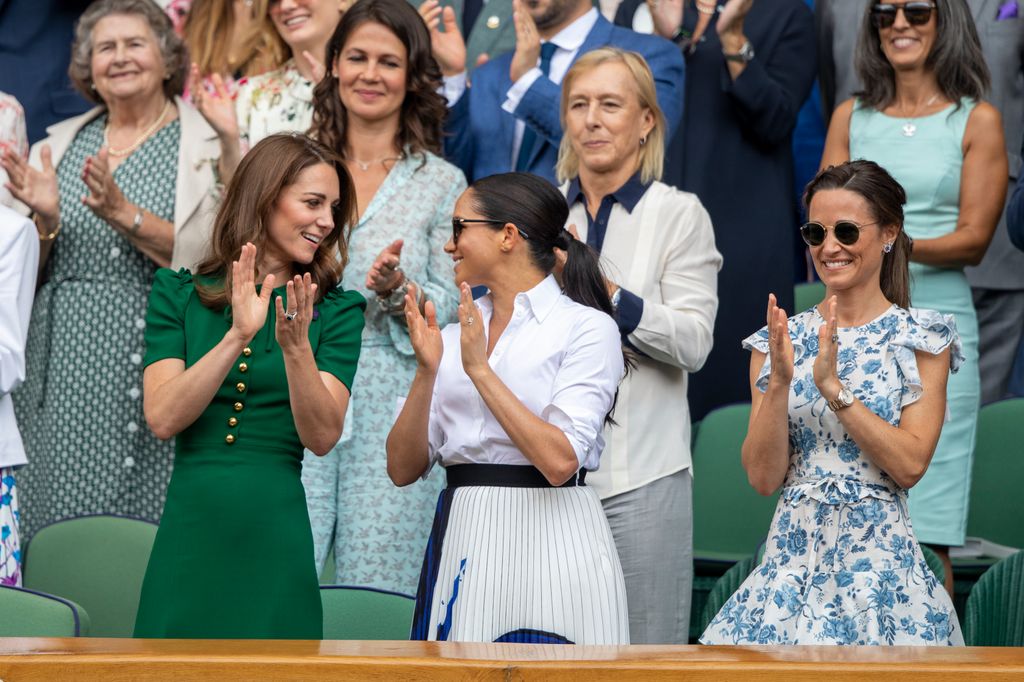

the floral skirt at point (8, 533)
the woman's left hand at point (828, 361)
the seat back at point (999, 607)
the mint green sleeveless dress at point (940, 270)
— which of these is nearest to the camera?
the woman's left hand at point (828, 361)

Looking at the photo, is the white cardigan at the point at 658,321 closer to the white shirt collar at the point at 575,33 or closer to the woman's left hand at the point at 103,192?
the white shirt collar at the point at 575,33

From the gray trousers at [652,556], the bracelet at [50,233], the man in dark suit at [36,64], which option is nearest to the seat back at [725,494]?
the gray trousers at [652,556]

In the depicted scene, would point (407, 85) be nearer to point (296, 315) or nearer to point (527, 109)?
point (527, 109)

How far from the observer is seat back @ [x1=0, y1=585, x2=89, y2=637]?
10.2 ft

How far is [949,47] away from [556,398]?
2.28 meters

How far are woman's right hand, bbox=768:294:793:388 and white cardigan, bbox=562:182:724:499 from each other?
2.49 feet

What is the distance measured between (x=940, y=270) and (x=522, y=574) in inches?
85.1

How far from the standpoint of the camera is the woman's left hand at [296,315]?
3064 mm

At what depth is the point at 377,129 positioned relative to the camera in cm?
456

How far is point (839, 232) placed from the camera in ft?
11.1

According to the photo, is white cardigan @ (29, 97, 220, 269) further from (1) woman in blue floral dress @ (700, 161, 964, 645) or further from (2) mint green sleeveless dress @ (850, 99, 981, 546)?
(2) mint green sleeveless dress @ (850, 99, 981, 546)


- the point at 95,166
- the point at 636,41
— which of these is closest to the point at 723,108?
the point at 636,41

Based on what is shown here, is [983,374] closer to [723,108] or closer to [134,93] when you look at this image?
[723,108]

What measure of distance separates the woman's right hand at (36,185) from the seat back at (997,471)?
2.96 m
